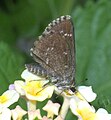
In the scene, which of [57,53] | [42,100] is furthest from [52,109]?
[57,53]

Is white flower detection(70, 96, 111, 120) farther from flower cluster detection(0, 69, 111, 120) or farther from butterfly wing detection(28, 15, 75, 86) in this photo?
butterfly wing detection(28, 15, 75, 86)

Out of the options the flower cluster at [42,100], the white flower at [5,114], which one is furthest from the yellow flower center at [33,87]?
the white flower at [5,114]

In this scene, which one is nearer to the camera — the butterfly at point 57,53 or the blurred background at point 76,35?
the butterfly at point 57,53

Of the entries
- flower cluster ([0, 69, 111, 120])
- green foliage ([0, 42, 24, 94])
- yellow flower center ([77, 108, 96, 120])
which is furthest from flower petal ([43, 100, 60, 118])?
green foliage ([0, 42, 24, 94])

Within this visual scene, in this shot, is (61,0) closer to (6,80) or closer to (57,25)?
(6,80)

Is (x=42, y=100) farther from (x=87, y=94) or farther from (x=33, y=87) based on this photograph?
(x=87, y=94)

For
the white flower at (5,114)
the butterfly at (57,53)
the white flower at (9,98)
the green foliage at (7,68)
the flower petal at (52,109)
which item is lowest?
the flower petal at (52,109)

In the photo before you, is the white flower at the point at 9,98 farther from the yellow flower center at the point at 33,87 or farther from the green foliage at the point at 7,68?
the green foliage at the point at 7,68
